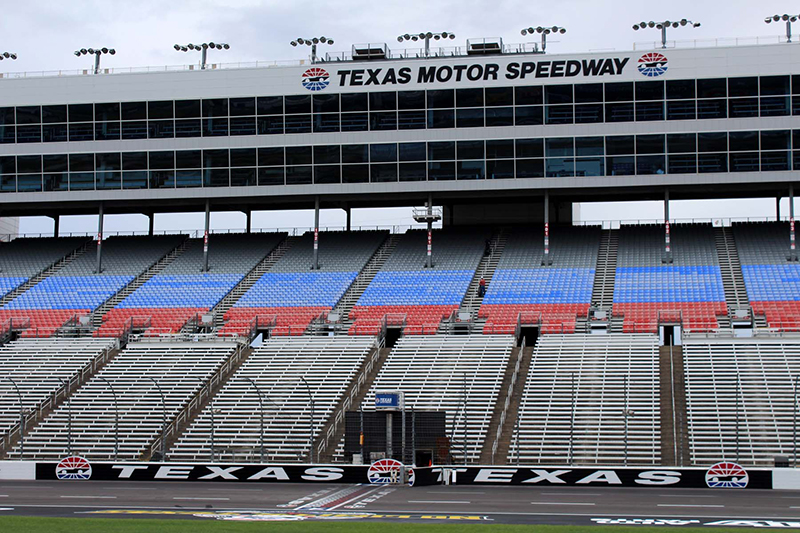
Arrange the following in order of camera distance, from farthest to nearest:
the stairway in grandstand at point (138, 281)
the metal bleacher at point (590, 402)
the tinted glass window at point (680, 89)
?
the stairway in grandstand at point (138, 281), the tinted glass window at point (680, 89), the metal bleacher at point (590, 402)

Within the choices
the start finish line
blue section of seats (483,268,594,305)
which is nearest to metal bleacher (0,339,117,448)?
the start finish line

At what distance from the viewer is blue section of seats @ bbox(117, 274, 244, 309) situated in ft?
203

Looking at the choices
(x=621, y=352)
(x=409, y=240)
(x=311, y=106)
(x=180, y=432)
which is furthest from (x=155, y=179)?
(x=621, y=352)

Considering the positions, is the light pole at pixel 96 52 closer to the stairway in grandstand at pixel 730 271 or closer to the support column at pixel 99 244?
the support column at pixel 99 244

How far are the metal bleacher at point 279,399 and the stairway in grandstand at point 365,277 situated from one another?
428 cm

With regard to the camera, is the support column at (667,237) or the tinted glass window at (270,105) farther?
the tinted glass window at (270,105)

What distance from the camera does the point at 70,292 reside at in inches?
2552

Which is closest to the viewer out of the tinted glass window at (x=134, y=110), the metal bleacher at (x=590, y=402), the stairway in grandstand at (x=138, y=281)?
the metal bleacher at (x=590, y=402)

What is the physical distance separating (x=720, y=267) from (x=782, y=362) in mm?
13369

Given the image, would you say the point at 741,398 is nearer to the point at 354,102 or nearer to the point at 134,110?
the point at 354,102

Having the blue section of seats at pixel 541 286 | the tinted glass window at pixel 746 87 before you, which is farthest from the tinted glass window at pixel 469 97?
the tinted glass window at pixel 746 87

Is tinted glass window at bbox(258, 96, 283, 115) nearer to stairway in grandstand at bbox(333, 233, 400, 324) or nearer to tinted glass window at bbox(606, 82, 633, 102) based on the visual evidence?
stairway in grandstand at bbox(333, 233, 400, 324)

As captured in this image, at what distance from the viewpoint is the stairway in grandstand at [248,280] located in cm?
6026

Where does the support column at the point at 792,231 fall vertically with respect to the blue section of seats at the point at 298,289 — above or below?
above
